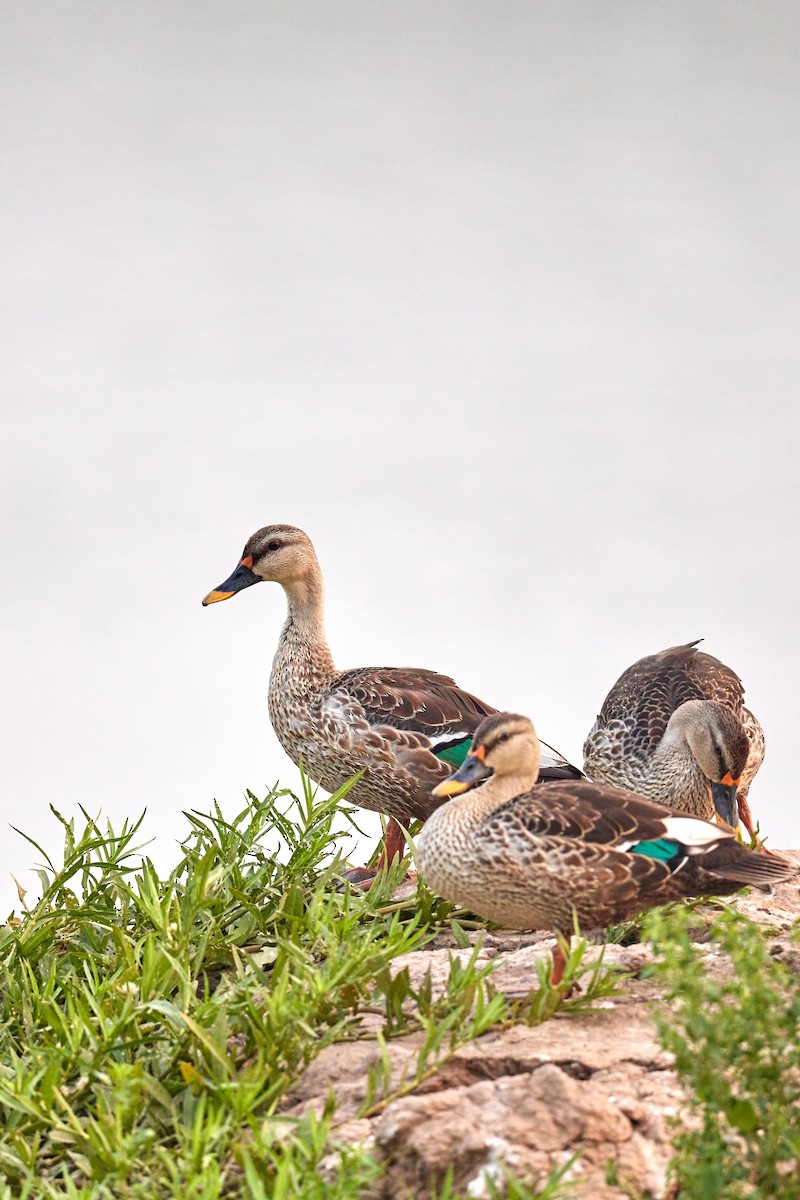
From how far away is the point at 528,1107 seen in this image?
8.03 ft

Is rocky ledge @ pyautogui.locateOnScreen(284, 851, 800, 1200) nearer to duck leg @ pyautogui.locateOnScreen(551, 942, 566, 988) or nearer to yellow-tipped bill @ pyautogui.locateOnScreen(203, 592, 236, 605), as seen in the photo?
duck leg @ pyautogui.locateOnScreen(551, 942, 566, 988)

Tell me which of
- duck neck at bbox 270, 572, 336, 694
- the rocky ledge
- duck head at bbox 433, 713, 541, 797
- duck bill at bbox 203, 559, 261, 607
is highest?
duck bill at bbox 203, 559, 261, 607

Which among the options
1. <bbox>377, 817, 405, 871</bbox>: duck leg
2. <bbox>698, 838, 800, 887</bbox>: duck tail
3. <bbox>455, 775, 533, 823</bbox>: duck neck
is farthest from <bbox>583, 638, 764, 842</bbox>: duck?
<bbox>455, 775, 533, 823</bbox>: duck neck

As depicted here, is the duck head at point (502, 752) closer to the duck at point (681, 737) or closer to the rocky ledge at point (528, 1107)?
the rocky ledge at point (528, 1107)

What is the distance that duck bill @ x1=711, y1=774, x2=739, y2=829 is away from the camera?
4.32 metres

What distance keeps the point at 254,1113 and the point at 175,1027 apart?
1.05 feet

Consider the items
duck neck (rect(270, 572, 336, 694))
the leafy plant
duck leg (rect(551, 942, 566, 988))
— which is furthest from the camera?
duck neck (rect(270, 572, 336, 694))

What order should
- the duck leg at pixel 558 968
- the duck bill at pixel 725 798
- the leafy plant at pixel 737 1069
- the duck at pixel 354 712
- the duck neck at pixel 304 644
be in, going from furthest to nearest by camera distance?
the duck neck at pixel 304 644 < the duck bill at pixel 725 798 < the duck at pixel 354 712 < the duck leg at pixel 558 968 < the leafy plant at pixel 737 1069

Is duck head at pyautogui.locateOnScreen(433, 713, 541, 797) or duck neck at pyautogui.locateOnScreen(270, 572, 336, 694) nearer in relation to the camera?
duck head at pyautogui.locateOnScreen(433, 713, 541, 797)

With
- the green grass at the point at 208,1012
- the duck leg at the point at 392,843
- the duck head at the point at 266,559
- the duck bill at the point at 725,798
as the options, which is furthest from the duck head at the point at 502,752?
the duck head at the point at 266,559

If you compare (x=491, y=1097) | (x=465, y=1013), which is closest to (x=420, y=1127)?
(x=491, y=1097)

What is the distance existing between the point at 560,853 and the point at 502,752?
0.32m

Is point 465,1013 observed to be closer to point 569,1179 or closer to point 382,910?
point 569,1179

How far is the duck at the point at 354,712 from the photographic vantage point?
13.8 ft
